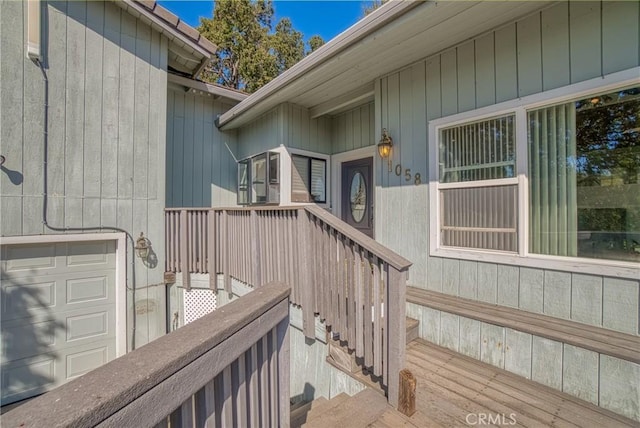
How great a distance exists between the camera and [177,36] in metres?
4.69

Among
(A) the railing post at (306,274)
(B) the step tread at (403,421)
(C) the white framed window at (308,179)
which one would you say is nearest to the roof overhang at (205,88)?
(C) the white framed window at (308,179)

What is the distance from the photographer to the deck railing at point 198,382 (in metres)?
0.61

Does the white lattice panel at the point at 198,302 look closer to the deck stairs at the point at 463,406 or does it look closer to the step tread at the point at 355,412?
the deck stairs at the point at 463,406

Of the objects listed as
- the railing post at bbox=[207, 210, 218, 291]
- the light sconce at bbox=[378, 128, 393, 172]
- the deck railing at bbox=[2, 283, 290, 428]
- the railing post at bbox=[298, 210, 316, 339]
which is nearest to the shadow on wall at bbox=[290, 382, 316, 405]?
the railing post at bbox=[298, 210, 316, 339]

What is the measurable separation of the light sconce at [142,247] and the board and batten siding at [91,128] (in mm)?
98

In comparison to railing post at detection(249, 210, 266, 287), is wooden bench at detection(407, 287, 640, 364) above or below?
below

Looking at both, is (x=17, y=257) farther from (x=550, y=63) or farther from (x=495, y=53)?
(x=550, y=63)

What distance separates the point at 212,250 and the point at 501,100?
13.3 ft

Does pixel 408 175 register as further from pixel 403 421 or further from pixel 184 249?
pixel 184 249

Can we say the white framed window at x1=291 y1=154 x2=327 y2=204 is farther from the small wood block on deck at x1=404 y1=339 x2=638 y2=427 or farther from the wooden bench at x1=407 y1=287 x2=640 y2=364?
the small wood block on deck at x1=404 y1=339 x2=638 y2=427

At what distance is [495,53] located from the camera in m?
2.92

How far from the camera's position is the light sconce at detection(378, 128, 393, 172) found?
382 cm

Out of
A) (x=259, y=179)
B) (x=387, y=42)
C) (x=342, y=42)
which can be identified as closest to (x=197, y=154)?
(x=259, y=179)

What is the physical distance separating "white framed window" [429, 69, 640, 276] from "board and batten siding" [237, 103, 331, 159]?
254cm
